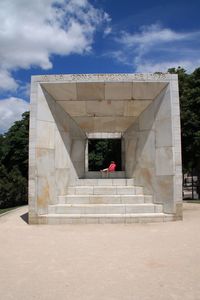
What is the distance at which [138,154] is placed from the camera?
12.3 meters

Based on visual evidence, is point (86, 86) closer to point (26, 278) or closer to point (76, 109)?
point (76, 109)

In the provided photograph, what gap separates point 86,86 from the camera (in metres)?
10.3

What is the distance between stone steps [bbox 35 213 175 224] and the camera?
9.39m

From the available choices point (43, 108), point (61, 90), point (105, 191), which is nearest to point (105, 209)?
point (105, 191)

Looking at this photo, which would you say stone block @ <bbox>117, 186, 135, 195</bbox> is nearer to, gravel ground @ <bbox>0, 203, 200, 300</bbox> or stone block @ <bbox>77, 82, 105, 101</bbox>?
gravel ground @ <bbox>0, 203, 200, 300</bbox>

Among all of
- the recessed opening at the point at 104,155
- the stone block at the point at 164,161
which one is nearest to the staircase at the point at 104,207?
the stone block at the point at 164,161

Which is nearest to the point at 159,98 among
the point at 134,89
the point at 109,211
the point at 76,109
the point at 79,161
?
the point at 134,89

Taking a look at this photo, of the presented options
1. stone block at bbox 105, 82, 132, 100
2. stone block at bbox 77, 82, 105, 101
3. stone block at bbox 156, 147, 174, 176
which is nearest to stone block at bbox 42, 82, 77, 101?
stone block at bbox 77, 82, 105, 101

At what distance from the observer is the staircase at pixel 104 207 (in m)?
9.45

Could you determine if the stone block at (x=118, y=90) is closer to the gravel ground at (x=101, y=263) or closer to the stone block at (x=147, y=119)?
the stone block at (x=147, y=119)

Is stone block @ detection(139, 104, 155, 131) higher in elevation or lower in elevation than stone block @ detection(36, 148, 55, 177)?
higher

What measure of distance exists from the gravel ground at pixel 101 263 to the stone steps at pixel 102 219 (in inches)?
35.5

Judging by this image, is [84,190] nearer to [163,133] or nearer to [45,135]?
[45,135]

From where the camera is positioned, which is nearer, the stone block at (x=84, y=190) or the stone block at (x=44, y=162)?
the stone block at (x=44, y=162)
